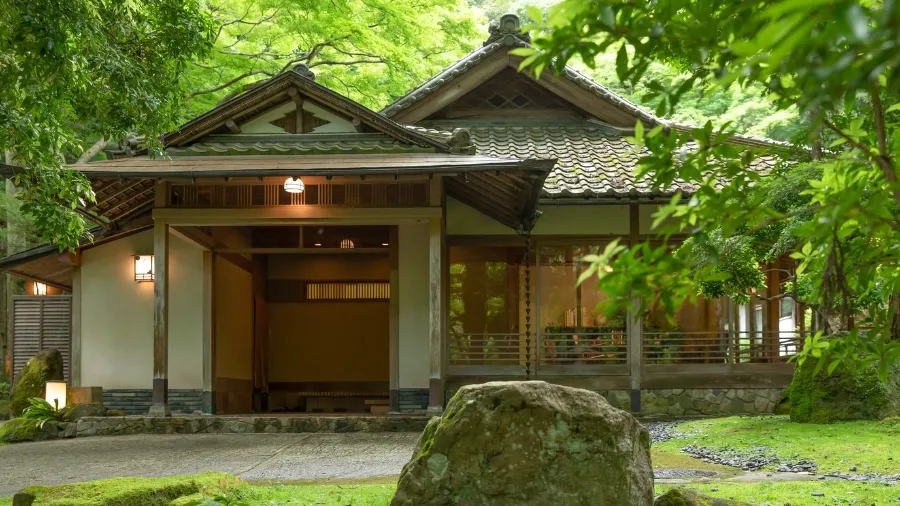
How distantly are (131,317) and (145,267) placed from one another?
83cm

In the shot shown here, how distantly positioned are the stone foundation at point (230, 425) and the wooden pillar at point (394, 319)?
1.96 meters

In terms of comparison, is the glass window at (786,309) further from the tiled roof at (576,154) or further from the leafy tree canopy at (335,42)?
the leafy tree canopy at (335,42)

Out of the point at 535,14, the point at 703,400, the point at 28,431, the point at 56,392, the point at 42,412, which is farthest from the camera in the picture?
the point at 703,400

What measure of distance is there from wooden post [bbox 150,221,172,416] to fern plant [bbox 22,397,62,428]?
1.45m

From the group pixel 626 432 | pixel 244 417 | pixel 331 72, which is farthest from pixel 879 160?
pixel 331 72

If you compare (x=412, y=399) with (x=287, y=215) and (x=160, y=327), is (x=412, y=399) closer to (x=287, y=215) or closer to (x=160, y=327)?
(x=287, y=215)

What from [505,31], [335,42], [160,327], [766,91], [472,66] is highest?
[335,42]

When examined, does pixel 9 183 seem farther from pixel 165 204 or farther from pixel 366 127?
pixel 366 127

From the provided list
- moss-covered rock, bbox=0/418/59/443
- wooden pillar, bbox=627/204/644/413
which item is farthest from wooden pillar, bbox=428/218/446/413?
moss-covered rock, bbox=0/418/59/443

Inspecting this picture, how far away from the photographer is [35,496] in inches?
213

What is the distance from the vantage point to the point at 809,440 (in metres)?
9.73

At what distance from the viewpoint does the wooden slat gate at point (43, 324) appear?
15.5 metres

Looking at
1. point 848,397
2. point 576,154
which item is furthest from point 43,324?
point 848,397

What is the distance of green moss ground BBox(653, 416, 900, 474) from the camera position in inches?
327
